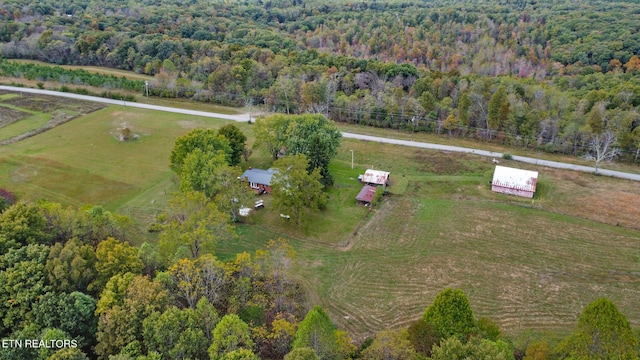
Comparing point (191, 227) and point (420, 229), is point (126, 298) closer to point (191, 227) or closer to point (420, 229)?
point (191, 227)

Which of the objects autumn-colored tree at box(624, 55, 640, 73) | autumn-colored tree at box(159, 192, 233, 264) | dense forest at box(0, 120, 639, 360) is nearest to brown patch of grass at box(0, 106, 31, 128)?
dense forest at box(0, 120, 639, 360)

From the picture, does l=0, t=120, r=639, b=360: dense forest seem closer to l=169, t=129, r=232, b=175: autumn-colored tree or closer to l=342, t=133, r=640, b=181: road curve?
l=169, t=129, r=232, b=175: autumn-colored tree

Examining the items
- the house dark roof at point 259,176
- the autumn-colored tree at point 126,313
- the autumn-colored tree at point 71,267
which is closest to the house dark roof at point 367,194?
the house dark roof at point 259,176

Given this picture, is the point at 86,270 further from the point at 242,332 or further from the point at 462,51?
the point at 462,51

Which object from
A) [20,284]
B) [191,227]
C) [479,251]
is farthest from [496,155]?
[20,284]

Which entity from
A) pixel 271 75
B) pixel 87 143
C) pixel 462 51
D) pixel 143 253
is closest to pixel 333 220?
pixel 143 253

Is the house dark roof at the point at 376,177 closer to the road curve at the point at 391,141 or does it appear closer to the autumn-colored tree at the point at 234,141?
the road curve at the point at 391,141
